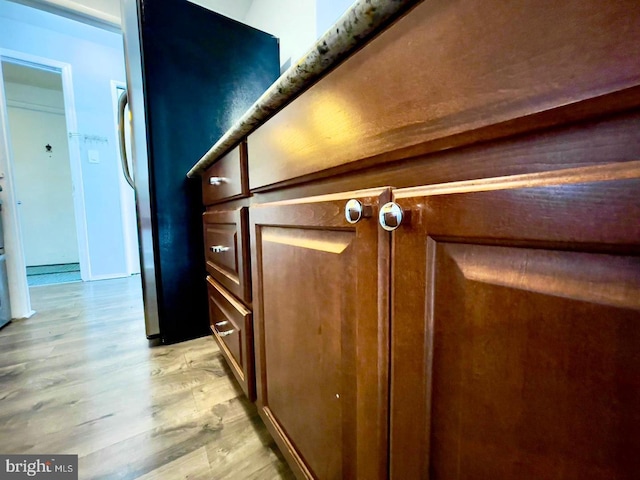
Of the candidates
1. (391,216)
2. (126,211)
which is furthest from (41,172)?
(391,216)

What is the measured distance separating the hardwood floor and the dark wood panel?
796 mm

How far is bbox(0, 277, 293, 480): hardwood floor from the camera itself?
67 cm

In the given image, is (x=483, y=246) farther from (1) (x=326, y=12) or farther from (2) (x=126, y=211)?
(2) (x=126, y=211)

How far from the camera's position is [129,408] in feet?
2.85

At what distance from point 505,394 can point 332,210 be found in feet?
0.88

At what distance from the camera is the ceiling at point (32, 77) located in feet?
10.9

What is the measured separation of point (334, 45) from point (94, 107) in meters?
3.69

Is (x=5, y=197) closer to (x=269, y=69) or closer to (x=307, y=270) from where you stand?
(x=269, y=69)

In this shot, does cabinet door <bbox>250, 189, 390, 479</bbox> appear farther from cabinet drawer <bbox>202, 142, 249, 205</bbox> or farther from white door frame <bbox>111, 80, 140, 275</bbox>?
white door frame <bbox>111, 80, 140, 275</bbox>

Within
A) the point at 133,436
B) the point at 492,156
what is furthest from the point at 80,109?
the point at 492,156

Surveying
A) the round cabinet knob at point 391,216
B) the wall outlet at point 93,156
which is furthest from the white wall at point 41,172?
the round cabinet knob at point 391,216

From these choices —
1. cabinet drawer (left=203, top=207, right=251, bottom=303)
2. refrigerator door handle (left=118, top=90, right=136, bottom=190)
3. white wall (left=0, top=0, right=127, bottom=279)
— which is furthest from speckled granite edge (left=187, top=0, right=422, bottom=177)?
white wall (left=0, top=0, right=127, bottom=279)

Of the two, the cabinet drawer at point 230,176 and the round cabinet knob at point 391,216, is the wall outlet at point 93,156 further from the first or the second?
the round cabinet knob at point 391,216

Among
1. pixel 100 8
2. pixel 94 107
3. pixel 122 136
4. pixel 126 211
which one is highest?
pixel 100 8
